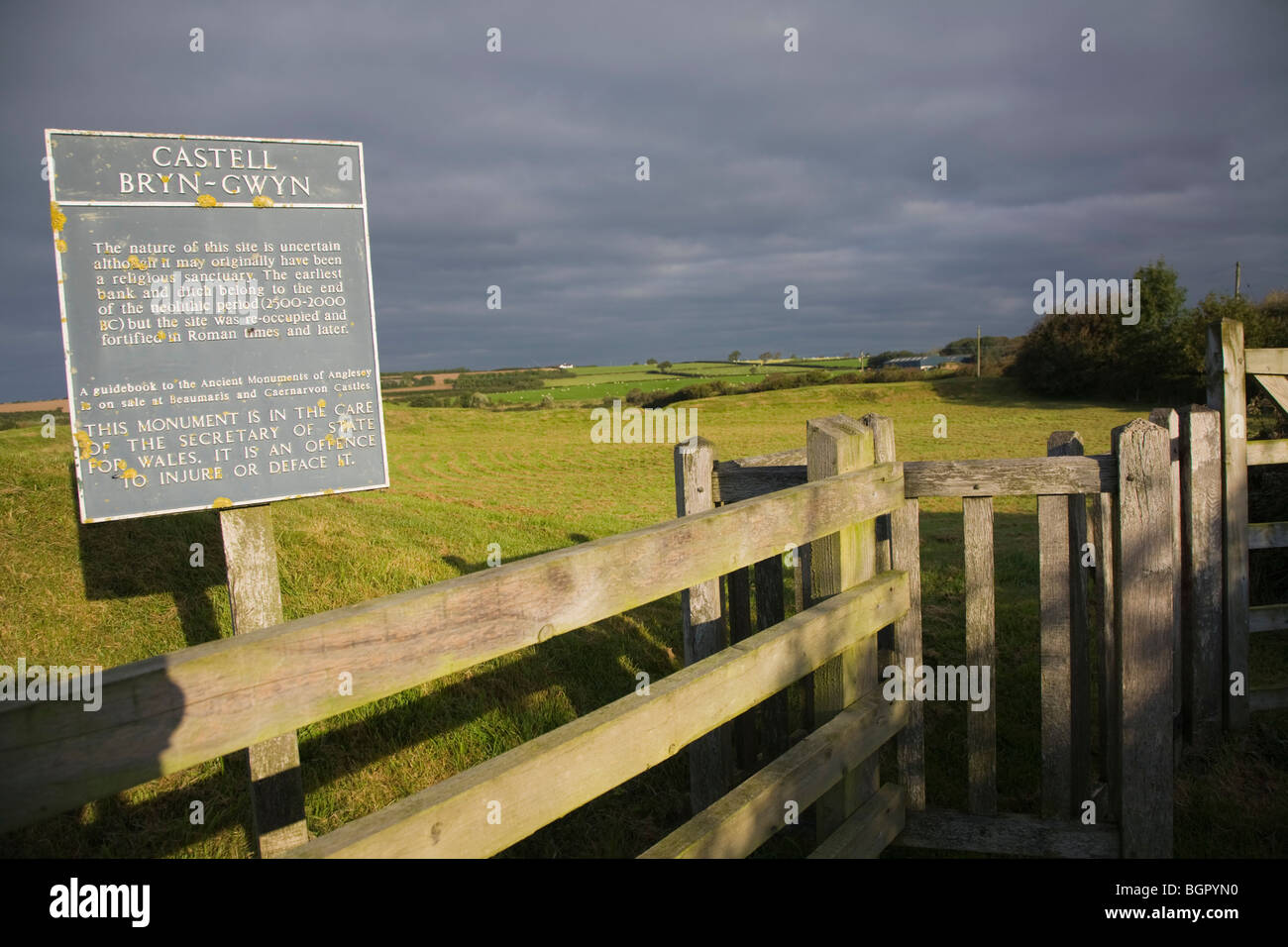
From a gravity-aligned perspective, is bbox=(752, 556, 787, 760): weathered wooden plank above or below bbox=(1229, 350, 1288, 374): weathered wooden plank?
below

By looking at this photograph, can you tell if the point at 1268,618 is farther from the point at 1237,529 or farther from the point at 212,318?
the point at 212,318

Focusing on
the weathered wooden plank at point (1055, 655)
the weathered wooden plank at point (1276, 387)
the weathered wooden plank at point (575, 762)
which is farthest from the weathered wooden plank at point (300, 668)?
the weathered wooden plank at point (1276, 387)

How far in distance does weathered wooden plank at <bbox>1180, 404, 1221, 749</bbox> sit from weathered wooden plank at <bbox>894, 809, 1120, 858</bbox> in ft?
6.83

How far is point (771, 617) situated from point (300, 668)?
3.47 m

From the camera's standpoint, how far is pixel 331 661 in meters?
1.78

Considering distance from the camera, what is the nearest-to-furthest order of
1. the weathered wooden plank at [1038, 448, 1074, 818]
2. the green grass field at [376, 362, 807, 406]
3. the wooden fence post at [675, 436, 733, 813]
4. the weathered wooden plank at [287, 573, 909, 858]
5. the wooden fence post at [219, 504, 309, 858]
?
the weathered wooden plank at [287, 573, 909, 858] < the wooden fence post at [219, 504, 309, 858] < the weathered wooden plank at [1038, 448, 1074, 818] < the wooden fence post at [675, 436, 733, 813] < the green grass field at [376, 362, 807, 406]

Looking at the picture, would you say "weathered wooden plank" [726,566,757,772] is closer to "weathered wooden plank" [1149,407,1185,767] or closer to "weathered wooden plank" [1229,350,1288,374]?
"weathered wooden plank" [1149,407,1185,767]

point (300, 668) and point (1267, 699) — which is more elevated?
point (300, 668)

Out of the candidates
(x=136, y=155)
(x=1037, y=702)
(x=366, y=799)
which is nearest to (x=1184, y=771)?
(x=1037, y=702)

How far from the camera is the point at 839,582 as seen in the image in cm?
359

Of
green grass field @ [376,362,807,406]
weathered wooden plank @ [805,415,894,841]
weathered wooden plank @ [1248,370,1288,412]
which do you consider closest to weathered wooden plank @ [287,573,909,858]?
weathered wooden plank @ [805,415,894,841]

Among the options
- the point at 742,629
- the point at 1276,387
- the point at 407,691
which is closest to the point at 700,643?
the point at 742,629

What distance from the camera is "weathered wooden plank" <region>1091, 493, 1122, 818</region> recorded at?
161 inches

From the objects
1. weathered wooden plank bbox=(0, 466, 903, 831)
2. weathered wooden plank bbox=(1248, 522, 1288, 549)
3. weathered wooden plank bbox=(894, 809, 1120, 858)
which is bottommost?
Answer: weathered wooden plank bbox=(894, 809, 1120, 858)
